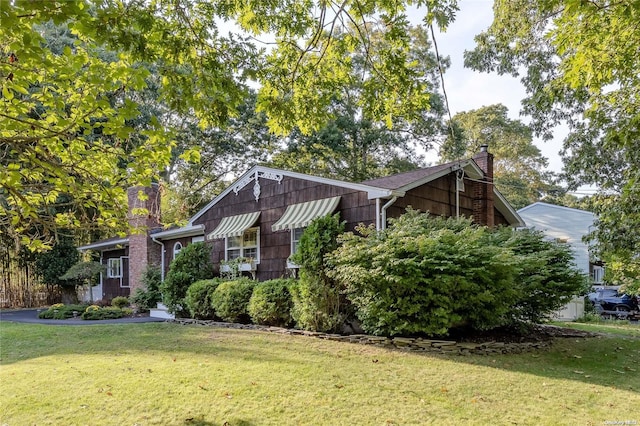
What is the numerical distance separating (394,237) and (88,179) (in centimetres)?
568

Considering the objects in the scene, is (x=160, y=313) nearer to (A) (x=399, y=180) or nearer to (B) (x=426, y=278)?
(A) (x=399, y=180)

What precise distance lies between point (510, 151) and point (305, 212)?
1162 inches

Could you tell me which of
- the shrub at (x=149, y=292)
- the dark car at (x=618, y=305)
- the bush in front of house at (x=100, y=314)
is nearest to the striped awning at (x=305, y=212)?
the shrub at (x=149, y=292)

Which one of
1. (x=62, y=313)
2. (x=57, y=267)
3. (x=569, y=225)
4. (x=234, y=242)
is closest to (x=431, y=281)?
(x=234, y=242)

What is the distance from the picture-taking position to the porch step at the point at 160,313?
15245 mm

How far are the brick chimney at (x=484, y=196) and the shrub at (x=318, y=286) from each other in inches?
212

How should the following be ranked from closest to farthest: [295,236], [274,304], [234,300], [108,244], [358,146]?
[274,304] → [234,300] → [295,236] → [108,244] → [358,146]

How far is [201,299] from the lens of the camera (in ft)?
44.4

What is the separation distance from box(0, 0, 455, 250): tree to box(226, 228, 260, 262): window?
8359mm

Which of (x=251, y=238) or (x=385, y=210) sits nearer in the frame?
(x=385, y=210)

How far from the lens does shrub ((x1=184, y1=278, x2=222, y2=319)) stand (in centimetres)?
1334

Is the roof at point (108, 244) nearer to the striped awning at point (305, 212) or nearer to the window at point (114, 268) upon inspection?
the window at point (114, 268)

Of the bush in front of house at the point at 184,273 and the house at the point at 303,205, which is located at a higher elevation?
the house at the point at 303,205

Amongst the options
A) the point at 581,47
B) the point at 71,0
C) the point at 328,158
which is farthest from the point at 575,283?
the point at 328,158
